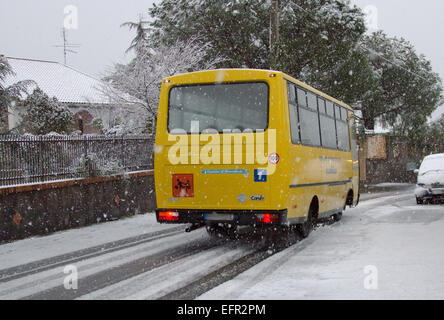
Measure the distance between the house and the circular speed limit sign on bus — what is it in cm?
2574

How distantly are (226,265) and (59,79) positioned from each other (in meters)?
35.8

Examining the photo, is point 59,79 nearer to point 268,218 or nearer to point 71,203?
point 71,203

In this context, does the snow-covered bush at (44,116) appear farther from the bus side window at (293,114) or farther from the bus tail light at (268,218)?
the bus tail light at (268,218)

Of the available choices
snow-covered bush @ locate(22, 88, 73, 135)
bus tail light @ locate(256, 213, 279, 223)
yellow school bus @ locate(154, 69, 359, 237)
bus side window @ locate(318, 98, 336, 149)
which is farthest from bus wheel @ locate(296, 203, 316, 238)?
snow-covered bush @ locate(22, 88, 73, 135)

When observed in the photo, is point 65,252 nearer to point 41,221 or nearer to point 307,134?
point 41,221

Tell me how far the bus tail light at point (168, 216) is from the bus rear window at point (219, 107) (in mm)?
1536

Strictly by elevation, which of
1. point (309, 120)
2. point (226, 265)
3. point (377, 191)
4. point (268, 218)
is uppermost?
point (309, 120)

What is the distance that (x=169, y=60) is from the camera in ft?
92.6

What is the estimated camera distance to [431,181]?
1855 cm

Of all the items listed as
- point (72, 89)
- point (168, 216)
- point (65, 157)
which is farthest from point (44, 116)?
point (168, 216)

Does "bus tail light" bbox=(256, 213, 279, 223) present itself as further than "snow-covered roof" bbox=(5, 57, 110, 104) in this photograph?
No

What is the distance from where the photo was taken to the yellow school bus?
30.5 feet

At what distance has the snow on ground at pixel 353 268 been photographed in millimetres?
6113

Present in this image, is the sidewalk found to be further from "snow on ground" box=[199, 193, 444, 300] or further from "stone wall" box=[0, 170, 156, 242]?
"snow on ground" box=[199, 193, 444, 300]
